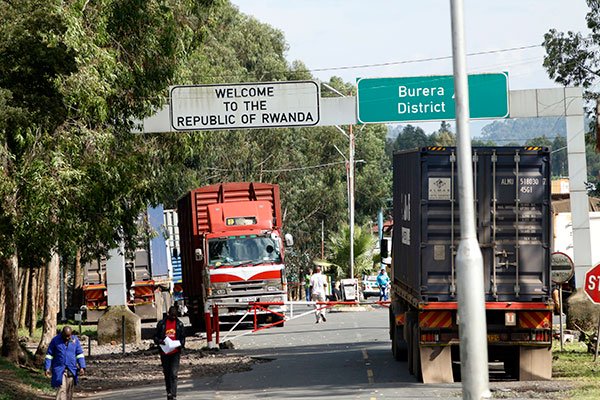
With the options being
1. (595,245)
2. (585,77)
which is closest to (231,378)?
(595,245)

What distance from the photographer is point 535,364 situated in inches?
Result: 838

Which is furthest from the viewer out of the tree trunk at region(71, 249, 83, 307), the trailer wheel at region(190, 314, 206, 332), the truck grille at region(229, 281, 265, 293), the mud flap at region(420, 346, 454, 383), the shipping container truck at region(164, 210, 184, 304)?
the shipping container truck at region(164, 210, 184, 304)

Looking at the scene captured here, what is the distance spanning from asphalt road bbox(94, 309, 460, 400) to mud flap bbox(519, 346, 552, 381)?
4.44 ft

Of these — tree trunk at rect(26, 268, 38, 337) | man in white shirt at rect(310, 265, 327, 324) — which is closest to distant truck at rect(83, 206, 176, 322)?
tree trunk at rect(26, 268, 38, 337)

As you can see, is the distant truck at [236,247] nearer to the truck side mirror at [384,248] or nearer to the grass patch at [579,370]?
the truck side mirror at [384,248]

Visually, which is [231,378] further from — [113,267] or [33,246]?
[113,267]

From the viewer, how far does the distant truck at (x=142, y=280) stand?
44.8m

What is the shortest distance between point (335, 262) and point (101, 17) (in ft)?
159

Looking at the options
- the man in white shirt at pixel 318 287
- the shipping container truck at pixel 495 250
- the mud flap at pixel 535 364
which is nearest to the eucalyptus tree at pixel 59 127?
the shipping container truck at pixel 495 250

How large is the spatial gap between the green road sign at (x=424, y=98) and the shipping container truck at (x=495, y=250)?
599 centimetres

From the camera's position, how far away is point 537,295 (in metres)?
20.8

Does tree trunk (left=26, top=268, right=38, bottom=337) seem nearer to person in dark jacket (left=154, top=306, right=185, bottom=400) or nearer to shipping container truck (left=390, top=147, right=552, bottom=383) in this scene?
person in dark jacket (left=154, top=306, right=185, bottom=400)

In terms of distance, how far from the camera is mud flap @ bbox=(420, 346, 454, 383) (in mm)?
21250

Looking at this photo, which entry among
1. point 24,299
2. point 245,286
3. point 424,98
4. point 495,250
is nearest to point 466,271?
point 495,250
